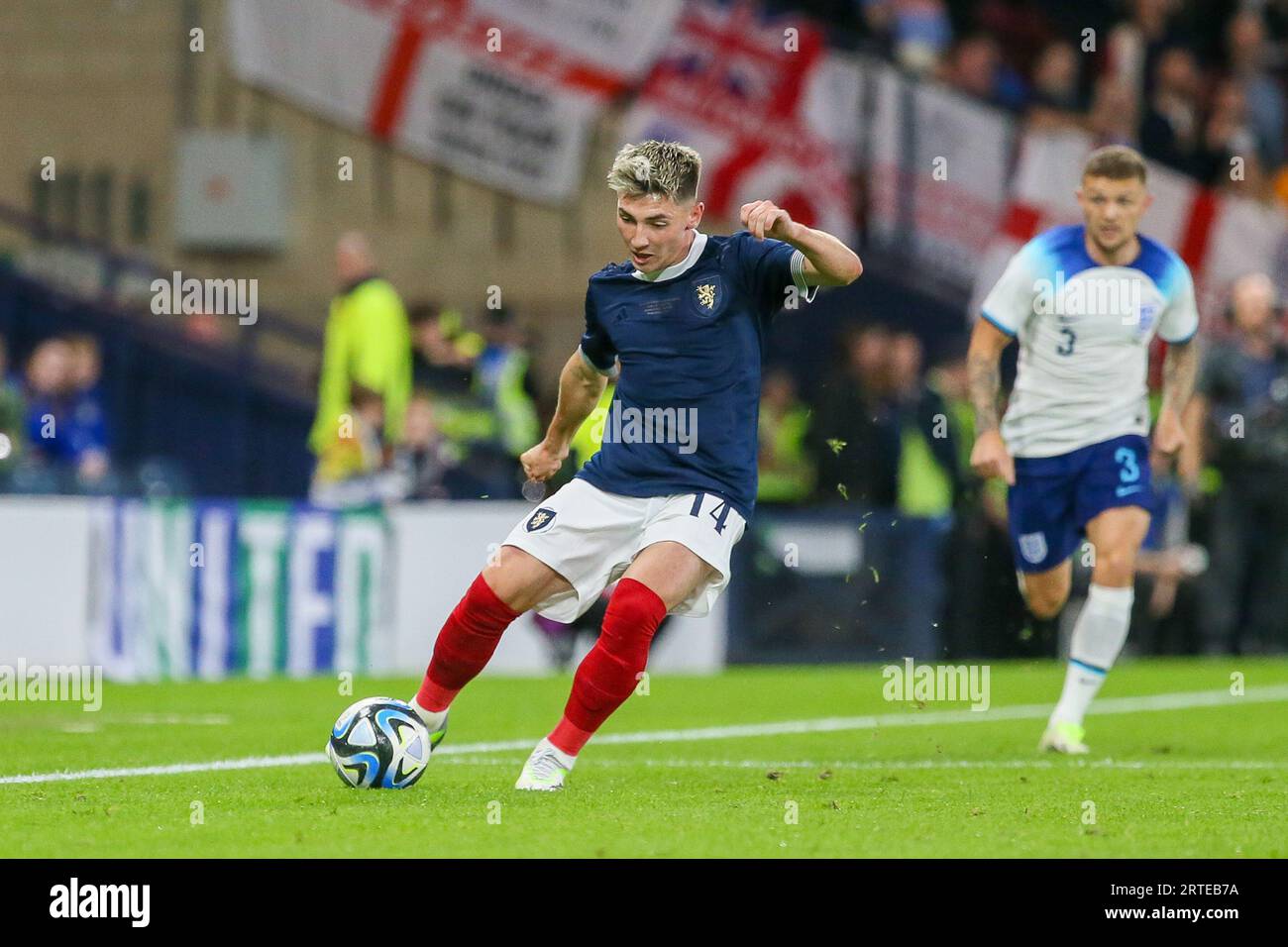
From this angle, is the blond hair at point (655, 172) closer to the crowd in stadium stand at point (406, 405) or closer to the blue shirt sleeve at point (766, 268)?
the blue shirt sleeve at point (766, 268)

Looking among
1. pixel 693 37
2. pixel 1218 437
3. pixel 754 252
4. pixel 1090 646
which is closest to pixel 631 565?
pixel 754 252

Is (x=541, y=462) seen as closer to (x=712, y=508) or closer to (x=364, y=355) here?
(x=712, y=508)

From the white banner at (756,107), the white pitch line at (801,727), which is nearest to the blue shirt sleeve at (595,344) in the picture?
the white pitch line at (801,727)

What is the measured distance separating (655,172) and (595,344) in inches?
30.9

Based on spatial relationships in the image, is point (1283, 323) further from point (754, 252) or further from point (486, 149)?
point (754, 252)

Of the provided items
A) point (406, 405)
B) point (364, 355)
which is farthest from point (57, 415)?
point (406, 405)

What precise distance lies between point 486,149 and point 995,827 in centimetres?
1393

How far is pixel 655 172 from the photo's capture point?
696cm

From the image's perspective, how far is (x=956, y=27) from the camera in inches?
789

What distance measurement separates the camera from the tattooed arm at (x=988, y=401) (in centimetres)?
905

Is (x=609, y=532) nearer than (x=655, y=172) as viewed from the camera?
No

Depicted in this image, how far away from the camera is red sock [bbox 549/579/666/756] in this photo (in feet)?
23.0

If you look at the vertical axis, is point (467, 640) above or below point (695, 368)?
below

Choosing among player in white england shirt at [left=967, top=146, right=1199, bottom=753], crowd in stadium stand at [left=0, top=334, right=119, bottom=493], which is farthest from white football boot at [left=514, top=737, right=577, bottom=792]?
crowd in stadium stand at [left=0, top=334, right=119, bottom=493]
